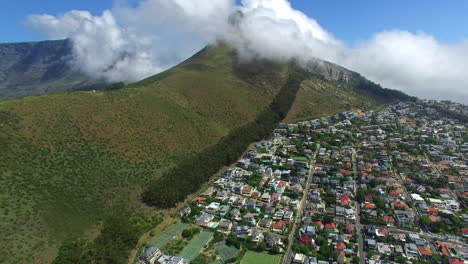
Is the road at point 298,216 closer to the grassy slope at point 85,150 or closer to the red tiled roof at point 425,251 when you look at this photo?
the red tiled roof at point 425,251

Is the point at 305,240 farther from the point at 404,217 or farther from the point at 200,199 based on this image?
the point at 200,199

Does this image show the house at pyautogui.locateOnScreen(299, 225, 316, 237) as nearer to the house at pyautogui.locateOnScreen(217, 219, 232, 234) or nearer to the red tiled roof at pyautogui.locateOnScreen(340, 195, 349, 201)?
the house at pyautogui.locateOnScreen(217, 219, 232, 234)

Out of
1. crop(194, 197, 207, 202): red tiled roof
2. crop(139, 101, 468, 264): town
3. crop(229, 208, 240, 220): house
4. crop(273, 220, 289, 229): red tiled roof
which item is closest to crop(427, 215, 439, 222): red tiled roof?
crop(139, 101, 468, 264): town

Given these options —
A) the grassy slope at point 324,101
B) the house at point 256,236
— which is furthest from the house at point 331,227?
the grassy slope at point 324,101

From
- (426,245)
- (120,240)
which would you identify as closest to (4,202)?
(120,240)

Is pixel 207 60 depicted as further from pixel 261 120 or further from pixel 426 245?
pixel 426 245

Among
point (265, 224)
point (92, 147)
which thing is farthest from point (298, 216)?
point (92, 147)
